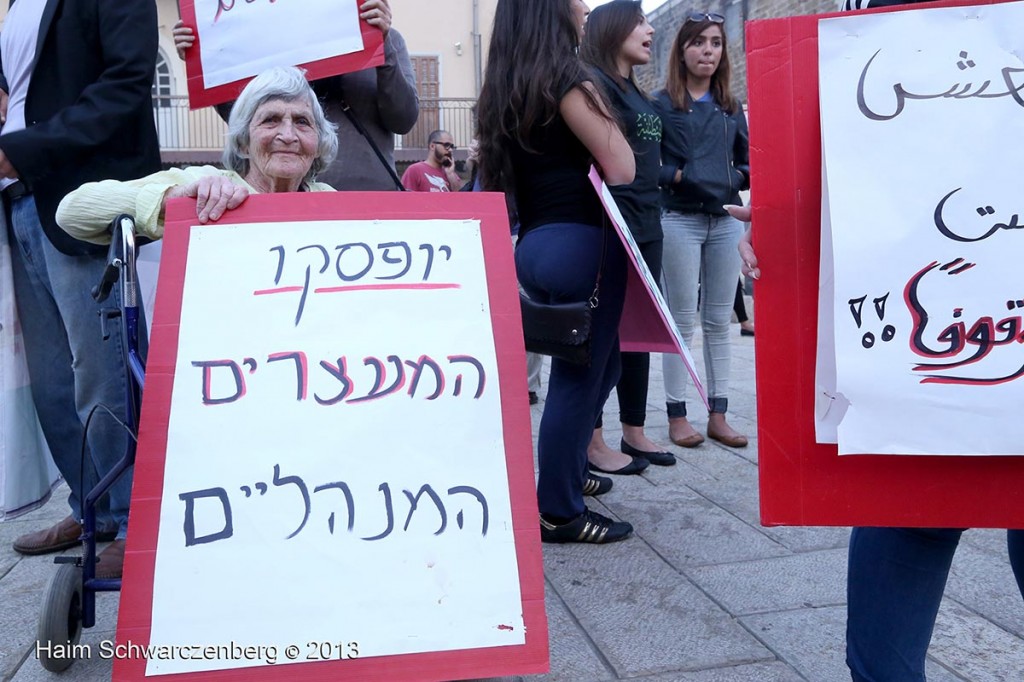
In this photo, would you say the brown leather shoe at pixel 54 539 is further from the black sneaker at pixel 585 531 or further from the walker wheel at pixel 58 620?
the black sneaker at pixel 585 531

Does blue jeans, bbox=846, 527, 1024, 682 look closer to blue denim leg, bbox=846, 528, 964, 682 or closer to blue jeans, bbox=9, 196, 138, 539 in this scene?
blue denim leg, bbox=846, 528, 964, 682

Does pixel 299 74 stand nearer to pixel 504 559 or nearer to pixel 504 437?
pixel 504 437

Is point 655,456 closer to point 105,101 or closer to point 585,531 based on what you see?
point 585,531

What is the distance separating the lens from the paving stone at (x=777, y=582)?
7.52ft

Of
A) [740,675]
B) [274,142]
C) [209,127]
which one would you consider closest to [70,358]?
[274,142]

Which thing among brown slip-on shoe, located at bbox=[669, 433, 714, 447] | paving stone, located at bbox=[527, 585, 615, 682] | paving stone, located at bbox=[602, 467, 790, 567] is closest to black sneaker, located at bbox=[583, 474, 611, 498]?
paving stone, located at bbox=[602, 467, 790, 567]

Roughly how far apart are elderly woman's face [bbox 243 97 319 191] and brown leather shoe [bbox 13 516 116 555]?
1.32 m

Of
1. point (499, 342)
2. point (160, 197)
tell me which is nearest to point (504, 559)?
point (499, 342)

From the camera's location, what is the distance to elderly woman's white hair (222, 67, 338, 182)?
85.5 inches

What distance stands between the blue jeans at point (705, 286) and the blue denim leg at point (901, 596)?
2.47 metres

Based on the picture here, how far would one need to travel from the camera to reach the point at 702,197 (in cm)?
380

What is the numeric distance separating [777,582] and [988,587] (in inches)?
22.7

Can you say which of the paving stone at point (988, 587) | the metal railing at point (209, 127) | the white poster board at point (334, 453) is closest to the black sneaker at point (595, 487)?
the paving stone at point (988, 587)

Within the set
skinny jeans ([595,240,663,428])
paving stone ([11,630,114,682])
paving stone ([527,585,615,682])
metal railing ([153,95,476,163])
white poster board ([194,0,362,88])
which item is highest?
metal railing ([153,95,476,163])
